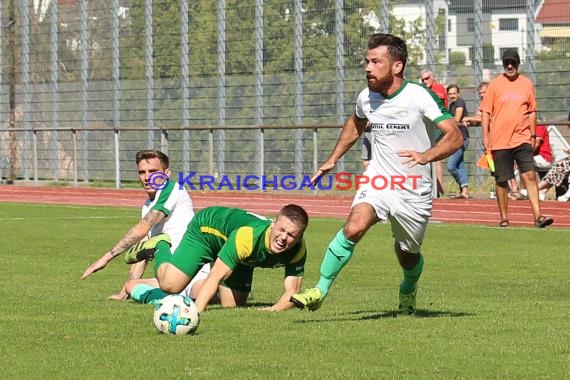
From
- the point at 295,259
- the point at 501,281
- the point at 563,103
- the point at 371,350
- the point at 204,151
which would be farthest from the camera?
the point at 204,151

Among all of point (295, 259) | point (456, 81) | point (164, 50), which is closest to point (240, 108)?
point (164, 50)

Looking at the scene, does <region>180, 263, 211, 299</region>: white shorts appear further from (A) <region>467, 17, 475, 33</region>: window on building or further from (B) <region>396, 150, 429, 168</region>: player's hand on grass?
(A) <region>467, 17, 475, 33</region>: window on building

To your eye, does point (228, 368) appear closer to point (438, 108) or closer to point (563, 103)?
point (438, 108)

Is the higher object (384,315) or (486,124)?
(486,124)

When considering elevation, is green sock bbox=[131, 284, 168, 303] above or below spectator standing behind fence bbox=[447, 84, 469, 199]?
below

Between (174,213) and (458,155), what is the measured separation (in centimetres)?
1340

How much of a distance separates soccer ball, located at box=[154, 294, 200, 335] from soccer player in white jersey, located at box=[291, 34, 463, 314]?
2.73 ft

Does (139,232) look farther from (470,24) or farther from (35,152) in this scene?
(35,152)

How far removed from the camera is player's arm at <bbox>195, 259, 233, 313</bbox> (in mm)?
9586

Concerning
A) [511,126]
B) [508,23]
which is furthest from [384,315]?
[508,23]

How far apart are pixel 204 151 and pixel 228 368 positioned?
23686 mm

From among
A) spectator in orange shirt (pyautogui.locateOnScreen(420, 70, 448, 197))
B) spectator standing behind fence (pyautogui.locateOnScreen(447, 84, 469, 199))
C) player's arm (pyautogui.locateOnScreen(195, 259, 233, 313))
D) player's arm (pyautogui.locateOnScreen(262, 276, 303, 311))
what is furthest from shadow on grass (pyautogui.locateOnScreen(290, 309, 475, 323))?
spectator standing behind fence (pyautogui.locateOnScreen(447, 84, 469, 199))

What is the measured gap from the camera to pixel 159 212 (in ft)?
36.8

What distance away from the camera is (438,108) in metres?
9.38
